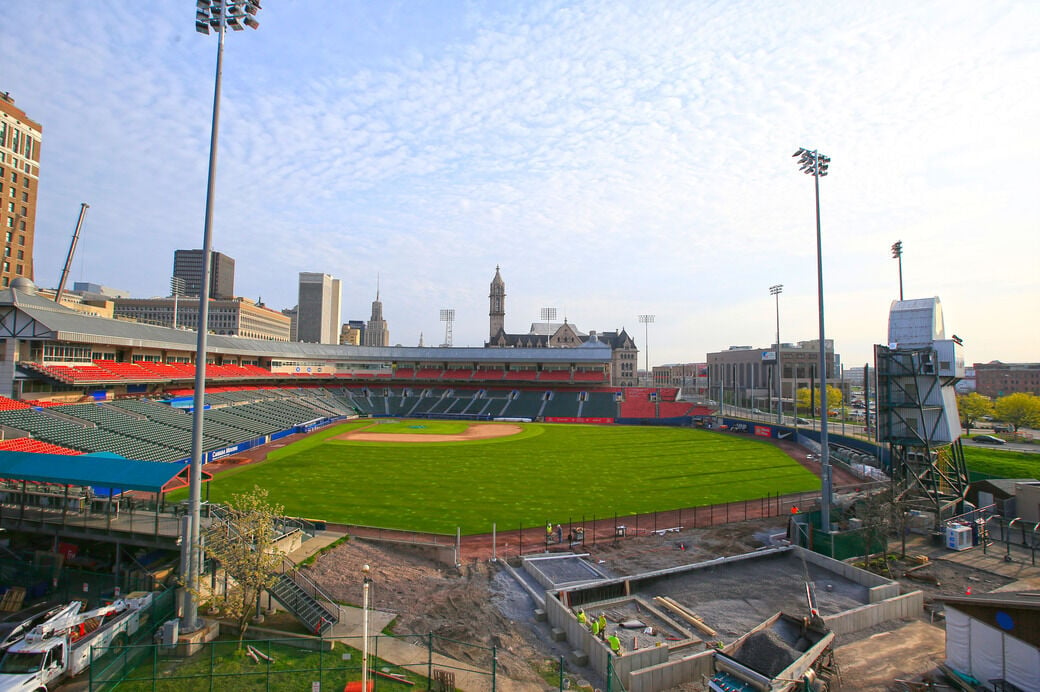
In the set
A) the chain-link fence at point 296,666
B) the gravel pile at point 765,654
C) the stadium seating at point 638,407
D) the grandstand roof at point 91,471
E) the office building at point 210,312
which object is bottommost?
the chain-link fence at point 296,666

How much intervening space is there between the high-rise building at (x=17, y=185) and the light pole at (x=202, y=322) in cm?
8101

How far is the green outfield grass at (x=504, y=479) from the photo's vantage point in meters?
29.8

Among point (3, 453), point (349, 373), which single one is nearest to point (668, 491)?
point (3, 453)

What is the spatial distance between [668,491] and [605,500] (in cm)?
514

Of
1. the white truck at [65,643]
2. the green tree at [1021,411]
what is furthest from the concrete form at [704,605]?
the green tree at [1021,411]

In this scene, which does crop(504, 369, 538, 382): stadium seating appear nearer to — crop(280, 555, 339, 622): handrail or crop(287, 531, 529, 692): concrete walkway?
crop(280, 555, 339, 622): handrail

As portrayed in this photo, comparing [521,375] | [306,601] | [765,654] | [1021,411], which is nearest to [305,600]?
[306,601]

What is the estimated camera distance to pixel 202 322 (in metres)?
15.2

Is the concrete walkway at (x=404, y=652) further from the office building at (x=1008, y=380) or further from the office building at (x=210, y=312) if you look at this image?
the office building at (x=210, y=312)

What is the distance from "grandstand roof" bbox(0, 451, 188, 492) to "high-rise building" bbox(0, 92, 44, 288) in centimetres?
7216

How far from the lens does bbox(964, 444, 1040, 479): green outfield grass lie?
40969mm

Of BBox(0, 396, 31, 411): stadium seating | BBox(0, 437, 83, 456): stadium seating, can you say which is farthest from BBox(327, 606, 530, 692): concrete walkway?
BBox(0, 396, 31, 411): stadium seating

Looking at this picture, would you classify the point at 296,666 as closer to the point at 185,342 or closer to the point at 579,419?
the point at 185,342

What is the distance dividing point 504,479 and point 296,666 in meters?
25.2
